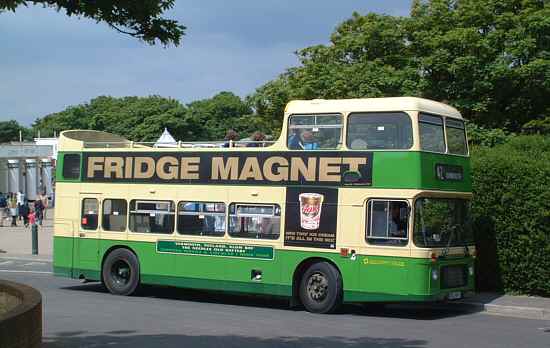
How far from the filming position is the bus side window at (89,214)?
18891 millimetres

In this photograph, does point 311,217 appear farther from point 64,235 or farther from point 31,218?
point 31,218

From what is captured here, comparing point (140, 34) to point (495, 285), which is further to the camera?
point (495, 285)

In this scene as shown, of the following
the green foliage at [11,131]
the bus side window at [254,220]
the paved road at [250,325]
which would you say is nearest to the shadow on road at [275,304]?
the paved road at [250,325]

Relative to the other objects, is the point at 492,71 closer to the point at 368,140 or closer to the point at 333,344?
the point at 368,140

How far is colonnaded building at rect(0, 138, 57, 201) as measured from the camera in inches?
2618

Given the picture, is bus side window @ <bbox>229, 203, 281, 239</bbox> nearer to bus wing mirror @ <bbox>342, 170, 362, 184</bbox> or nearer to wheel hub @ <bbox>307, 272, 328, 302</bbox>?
wheel hub @ <bbox>307, 272, 328, 302</bbox>

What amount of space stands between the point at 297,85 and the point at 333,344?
19803 mm

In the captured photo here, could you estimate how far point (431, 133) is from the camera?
1513cm

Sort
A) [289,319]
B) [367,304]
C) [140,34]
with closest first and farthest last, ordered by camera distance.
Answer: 1. [140,34]
2. [289,319]
3. [367,304]

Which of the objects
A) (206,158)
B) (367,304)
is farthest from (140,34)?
(367,304)

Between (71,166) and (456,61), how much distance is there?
13.0 m

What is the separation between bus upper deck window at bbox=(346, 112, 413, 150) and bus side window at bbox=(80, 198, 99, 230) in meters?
6.68

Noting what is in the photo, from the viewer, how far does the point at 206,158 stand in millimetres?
17312

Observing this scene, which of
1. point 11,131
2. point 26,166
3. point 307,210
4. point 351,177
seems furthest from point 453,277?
point 11,131
